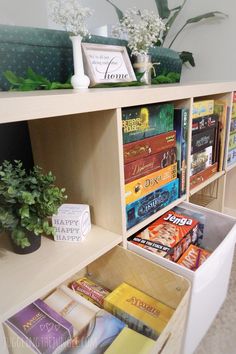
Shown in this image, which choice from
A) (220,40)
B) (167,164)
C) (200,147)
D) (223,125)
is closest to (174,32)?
(220,40)

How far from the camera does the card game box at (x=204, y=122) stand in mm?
935

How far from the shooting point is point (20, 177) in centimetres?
58

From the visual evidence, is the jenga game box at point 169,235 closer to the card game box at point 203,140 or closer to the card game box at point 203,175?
the card game box at point 203,175

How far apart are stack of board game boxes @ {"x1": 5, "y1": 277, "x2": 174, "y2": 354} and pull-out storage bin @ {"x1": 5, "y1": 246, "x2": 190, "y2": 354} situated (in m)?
0.02

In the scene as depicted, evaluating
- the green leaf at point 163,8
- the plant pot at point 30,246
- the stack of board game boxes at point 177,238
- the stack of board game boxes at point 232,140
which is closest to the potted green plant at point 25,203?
the plant pot at point 30,246

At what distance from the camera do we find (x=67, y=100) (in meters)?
0.48

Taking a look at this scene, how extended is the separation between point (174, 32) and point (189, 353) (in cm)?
199

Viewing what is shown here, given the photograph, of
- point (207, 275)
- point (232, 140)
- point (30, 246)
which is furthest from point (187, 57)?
point (30, 246)

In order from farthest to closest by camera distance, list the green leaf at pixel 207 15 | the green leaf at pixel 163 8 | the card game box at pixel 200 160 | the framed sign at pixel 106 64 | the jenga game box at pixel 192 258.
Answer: the green leaf at pixel 163 8, the green leaf at pixel 207 15, the card game box at pixel 200 160, the framed sign at pixel 106 64, the jenga game box at pixel 192 258

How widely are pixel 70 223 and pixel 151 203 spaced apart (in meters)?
0.26

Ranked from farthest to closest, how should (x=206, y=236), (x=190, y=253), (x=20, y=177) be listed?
(x=206, y=236), (x=190, y=253), (x=20, y=177)

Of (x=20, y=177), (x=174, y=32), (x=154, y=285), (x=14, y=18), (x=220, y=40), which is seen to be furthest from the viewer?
(x=14, y=18)

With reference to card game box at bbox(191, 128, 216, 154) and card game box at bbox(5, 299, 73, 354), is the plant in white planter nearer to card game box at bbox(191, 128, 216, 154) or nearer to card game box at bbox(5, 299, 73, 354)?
card game box at bbox(191, 128, 216, 154)

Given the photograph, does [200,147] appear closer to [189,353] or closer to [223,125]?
[223,125]
